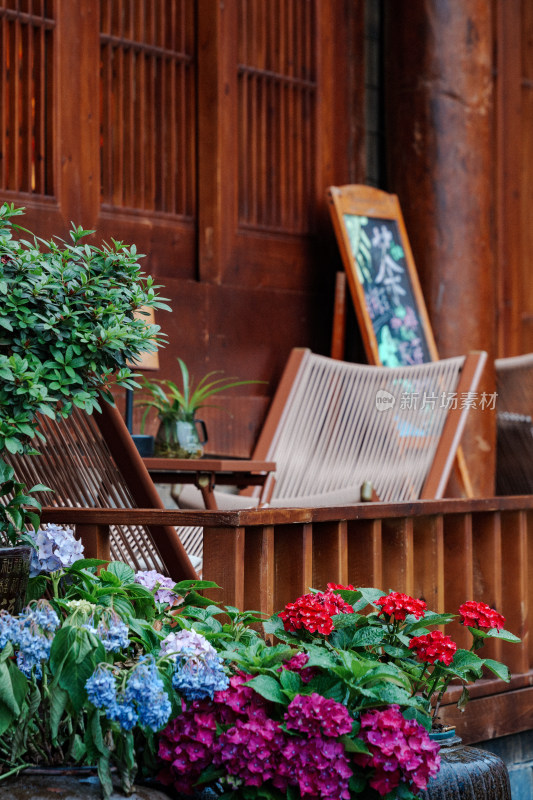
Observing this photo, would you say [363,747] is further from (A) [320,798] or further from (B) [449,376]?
(B) [449,376]

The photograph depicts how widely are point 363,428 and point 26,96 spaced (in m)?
1.78

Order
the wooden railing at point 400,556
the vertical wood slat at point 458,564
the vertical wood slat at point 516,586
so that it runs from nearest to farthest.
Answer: the wooden railing at point 400,556, the vertical wood slat at point 458,564, the vertical wood slat at point 516,586

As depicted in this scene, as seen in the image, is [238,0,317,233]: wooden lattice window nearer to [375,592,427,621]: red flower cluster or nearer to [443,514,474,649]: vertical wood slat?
[443,514,474,649]: vertical wood slat

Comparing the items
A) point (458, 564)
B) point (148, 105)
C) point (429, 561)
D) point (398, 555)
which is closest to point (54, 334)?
point (398, 555)

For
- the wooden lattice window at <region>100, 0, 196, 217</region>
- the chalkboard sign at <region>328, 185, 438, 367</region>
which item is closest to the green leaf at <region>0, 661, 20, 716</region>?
the wooden lattice window at <region>100, 0, 196, 217</region>

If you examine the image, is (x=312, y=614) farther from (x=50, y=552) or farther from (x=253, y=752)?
(x=50, y=552)

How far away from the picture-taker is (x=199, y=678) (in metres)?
1.84

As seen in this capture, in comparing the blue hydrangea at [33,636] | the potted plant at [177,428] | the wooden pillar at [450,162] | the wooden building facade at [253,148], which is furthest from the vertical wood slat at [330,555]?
the wooden pillar at [450,162]

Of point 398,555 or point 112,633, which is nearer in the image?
point 112,633

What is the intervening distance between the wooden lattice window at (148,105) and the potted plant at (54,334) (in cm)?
249

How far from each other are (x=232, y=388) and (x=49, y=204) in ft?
3.59

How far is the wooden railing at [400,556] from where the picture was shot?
238 centimetres

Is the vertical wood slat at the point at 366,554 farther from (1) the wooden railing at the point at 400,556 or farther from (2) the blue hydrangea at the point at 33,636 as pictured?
(2) the blue hydrangea at the point at 33,636

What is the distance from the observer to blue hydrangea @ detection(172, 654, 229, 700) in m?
1.85
